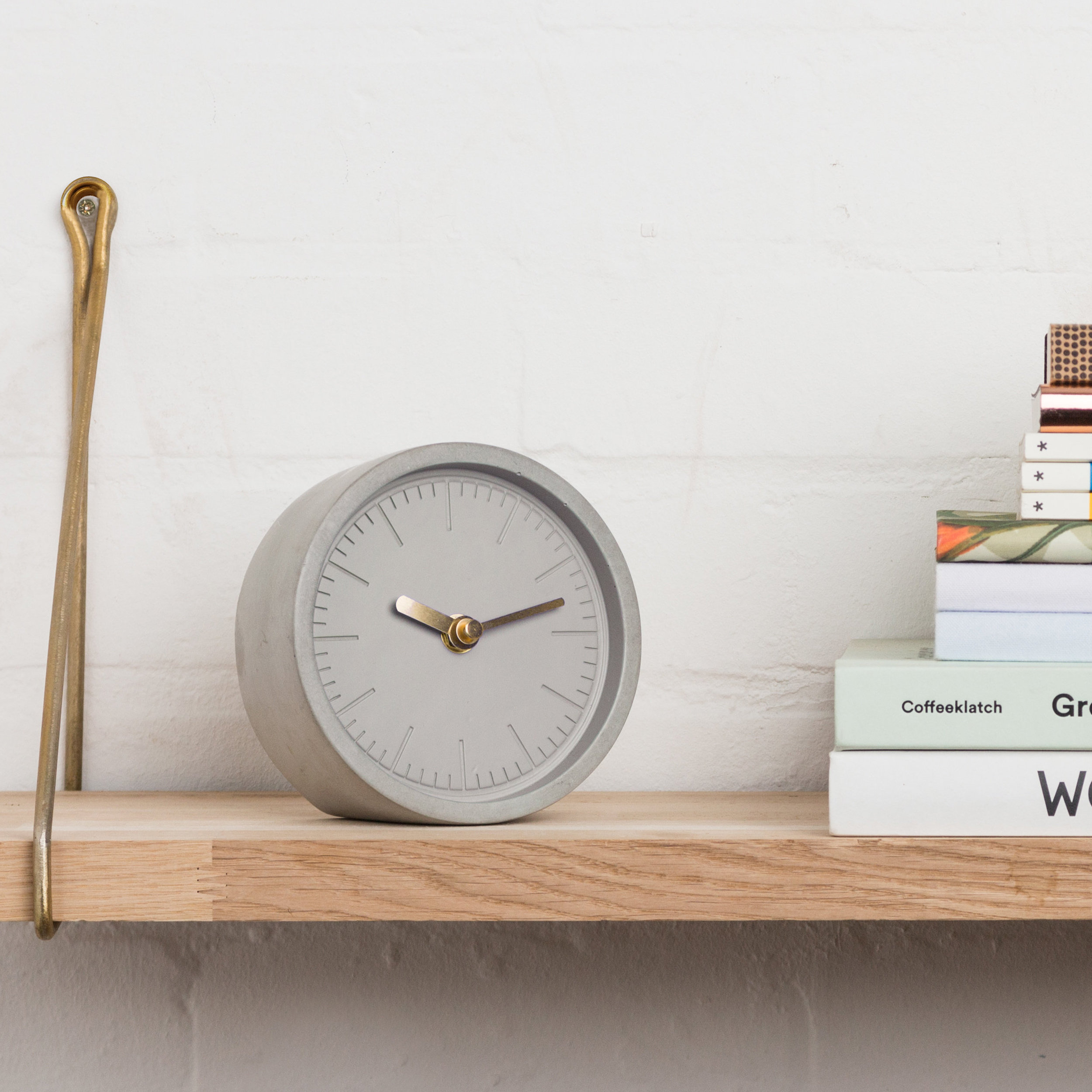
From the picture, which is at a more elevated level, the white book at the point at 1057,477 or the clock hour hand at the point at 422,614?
the white book at the point at 1057,477

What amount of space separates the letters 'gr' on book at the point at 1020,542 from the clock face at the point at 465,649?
23 centimetres

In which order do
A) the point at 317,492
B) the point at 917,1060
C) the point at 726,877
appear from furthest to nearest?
1. the point at 917,1060
2. the point at 317,492
3. the point at 726,877

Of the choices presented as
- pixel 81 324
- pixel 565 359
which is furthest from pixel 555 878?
pixel 81 324

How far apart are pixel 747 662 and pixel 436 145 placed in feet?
1.62

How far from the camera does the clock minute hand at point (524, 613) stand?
2.44ft

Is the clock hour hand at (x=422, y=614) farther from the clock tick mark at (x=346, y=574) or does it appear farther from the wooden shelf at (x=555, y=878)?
the wooden shelf at (x=555, y=878)

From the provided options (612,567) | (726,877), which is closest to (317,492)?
(612,567)

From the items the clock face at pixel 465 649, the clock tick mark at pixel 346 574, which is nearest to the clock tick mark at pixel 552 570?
the clock face at pixel 465 649

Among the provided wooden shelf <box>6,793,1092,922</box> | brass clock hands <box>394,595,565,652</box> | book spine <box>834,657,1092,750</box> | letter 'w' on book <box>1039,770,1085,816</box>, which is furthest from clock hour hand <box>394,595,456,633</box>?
letter 'w' on book <box>1039,770,1085,816</box>

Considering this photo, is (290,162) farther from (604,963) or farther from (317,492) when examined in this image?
(604,963)

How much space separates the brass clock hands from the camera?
728 mm

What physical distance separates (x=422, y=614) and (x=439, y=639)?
0.07 feet

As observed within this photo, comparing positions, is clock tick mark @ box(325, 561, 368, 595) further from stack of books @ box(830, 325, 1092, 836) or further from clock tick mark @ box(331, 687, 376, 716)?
stack of books @ box(830, 325, 1092, 836)

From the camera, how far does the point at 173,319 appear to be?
954 mm
